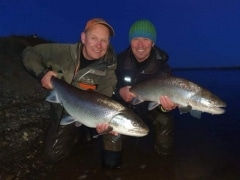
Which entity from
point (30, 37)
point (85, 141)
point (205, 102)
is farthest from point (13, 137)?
point (30, 37)

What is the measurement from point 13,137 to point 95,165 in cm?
227

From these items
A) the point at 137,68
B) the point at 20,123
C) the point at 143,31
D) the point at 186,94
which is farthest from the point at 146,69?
the point at 20,123

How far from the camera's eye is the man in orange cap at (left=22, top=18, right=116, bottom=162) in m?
5.61

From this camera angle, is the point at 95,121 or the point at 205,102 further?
the point at 205,102

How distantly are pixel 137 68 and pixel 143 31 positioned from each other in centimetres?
93

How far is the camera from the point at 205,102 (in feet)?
17.6

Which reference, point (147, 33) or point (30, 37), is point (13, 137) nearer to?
point (147, 33)

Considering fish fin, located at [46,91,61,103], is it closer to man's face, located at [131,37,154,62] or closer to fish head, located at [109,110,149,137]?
fish head, located at [109,110,149,137]

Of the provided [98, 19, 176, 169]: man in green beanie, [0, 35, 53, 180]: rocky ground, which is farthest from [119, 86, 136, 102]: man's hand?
[0, 35, 53, 180]: rocky ground

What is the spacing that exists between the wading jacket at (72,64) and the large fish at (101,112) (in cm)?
93

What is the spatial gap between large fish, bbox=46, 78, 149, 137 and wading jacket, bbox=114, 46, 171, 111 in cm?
190

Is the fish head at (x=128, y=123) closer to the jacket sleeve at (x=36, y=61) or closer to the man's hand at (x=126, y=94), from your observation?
the man's hand at (x=126, y=94)

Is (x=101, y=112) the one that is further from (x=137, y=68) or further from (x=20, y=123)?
(x=20, y=123)

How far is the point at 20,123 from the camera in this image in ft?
26.5
